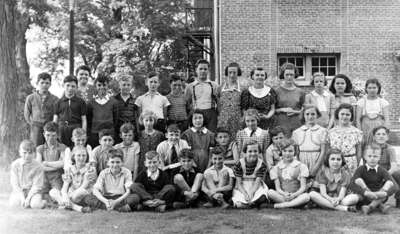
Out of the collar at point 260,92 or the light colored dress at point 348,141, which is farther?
the collar at point 260,92

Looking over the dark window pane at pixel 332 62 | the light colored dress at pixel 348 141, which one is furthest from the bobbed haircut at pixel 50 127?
the dark window pane at pixel 332 62

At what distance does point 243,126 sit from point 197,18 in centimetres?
1625

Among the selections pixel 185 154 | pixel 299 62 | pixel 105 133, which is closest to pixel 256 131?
pixel 185 154

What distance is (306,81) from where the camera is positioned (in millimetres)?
16344

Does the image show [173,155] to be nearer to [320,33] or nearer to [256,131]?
[256,131]

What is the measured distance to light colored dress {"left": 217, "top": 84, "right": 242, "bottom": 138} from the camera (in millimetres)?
7539

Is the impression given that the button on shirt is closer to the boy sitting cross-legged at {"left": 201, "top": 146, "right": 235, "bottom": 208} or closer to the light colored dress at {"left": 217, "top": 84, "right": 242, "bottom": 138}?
the boy sitting cross-legged at {"left": 201, "top": 146, "right": 235, "bottom": 208}

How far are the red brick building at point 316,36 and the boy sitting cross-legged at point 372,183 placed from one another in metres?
10.1

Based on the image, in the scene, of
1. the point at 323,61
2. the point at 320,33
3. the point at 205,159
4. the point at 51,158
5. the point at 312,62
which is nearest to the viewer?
the point at 51,158

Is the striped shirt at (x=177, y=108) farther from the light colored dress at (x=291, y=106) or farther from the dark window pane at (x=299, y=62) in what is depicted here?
the dark window pane at (x=299, y=62)

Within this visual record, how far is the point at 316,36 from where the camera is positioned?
16484 mm

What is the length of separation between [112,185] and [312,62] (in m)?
11.8

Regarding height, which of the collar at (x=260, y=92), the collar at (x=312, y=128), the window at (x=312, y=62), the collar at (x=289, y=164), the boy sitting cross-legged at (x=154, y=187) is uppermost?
the window at (x=312, y=62)

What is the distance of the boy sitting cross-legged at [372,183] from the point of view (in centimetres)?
616
